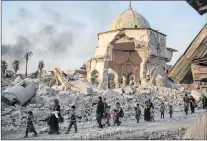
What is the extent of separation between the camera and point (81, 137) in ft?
27.2

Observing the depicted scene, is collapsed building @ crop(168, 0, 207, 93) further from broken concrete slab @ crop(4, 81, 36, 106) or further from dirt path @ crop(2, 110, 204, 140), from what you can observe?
broken concrete slab @ crop(4, 81, 36, 106)

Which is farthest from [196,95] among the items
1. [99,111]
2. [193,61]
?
[193,61]

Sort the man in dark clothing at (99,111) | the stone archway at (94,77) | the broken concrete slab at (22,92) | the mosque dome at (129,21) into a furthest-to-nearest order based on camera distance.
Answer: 1. the mosque dome at (129,21)
2. the stone archway at (94,77)
3. the broken concrete slab at (22,92)
4. the man in dark clothing at (99,111)

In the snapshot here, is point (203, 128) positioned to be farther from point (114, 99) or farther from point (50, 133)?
point (114, 99)

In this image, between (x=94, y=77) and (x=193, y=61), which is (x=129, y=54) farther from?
(x=193, y=61)

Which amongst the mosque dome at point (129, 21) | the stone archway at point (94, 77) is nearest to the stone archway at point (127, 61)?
the mosque dome at point (129, 21)

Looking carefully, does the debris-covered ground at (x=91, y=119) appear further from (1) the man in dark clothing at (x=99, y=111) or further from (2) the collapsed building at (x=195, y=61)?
(2) the collapsed building at (x=195, y=61)

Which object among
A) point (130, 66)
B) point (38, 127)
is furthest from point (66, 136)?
point (130, 66)

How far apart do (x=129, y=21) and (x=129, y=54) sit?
7.98ft

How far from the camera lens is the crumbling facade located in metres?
18.9

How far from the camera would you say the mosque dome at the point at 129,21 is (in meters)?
21.4

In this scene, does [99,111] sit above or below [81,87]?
below

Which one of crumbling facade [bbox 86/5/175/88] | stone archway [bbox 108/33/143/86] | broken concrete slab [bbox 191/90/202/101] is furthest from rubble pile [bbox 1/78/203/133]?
stone archway [bbox 108/33/143/86]

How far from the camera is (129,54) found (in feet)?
75.6
